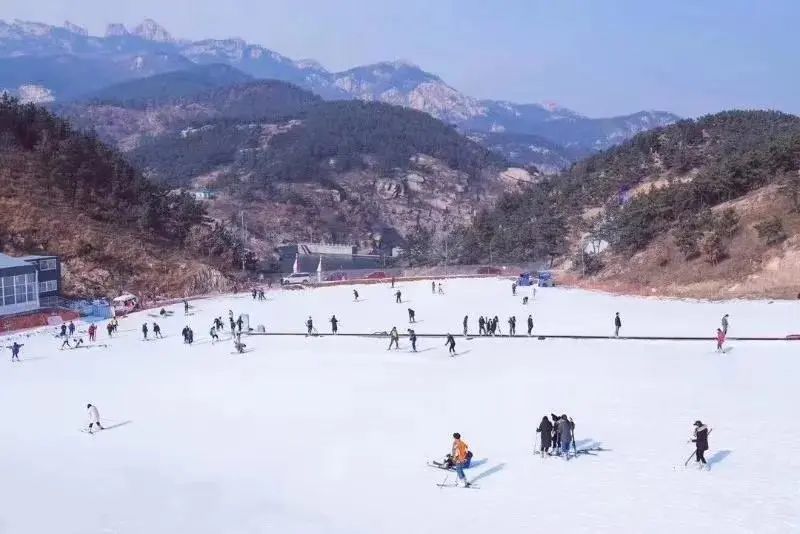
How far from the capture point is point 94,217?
56875 mm

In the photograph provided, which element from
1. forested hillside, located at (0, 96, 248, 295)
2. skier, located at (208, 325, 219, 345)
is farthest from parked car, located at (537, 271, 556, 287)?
skier, located at (208, 325, 219, 345)

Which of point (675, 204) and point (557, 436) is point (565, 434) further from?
point (675, 204)

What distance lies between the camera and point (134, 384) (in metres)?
25.0

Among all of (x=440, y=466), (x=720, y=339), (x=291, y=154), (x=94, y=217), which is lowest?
(x=440, y=466)

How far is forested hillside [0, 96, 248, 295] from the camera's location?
49.9m

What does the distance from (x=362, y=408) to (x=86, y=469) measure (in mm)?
7533

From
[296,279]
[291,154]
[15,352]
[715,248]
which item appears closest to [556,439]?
[15,352]

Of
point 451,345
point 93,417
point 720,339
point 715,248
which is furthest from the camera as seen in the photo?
point 715,248

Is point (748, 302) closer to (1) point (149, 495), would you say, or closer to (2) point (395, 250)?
(1) point (149, 495)

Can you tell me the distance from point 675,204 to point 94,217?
4437 centimetres

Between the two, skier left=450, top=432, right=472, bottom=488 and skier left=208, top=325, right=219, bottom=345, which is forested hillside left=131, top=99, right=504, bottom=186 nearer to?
skier left=208, top=325, right=219, bottom=345

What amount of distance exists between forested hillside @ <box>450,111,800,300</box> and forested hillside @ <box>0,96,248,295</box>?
90.9 ft

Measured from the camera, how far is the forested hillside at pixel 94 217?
164 feet

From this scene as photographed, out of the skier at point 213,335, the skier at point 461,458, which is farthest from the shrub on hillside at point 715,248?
the skier at point 461,458
